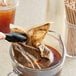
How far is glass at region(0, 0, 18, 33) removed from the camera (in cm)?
86

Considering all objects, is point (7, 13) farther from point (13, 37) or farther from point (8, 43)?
point (13, 37)

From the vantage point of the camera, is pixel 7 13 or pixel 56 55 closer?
pixel 56 55

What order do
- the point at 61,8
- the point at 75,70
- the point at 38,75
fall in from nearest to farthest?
the point at 38,75 → the point at 75,70 → the point at 61,8

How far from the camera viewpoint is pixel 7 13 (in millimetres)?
868

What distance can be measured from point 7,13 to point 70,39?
210mm

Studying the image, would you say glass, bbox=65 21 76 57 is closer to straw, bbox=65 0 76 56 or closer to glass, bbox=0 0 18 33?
straw, bbox=65 0 76 56

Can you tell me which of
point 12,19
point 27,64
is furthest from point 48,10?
point 27,64

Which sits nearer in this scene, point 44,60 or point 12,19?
point 44,60

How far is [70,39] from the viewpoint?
2.73 ft

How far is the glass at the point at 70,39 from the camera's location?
819 mm

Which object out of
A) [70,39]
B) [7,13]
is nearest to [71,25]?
[70,39]

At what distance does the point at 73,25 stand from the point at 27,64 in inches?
8.6

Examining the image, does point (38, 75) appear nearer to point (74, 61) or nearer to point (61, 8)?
point (74, 61)

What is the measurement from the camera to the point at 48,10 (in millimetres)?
996
